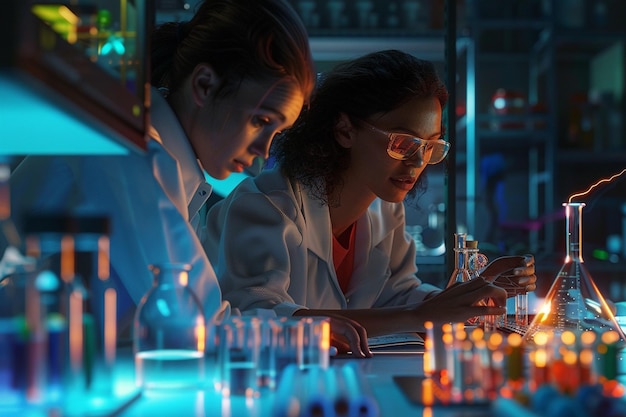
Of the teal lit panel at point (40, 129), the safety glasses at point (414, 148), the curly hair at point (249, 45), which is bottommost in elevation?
the teal lit panel at point (40, 129)

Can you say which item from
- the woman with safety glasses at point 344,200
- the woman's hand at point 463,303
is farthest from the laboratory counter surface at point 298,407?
the woman with safety glasses at point 344,200

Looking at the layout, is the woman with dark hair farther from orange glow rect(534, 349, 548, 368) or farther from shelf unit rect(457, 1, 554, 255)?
shelf unit rect(457, 1, 554, 255)

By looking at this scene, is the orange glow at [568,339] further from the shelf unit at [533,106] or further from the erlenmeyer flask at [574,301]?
the shelf unit at [533,106]

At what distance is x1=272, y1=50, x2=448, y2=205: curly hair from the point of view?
202 cm

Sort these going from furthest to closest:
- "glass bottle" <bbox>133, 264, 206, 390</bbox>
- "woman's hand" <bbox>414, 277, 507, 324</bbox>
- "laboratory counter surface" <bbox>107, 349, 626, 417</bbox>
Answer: "woman's hand" <bbox>414, 277, 507, 324</bbox> < "glass bottle" <bbox>133, 264, 206, 390</bbox> < "laboratory counter surface" <bbox>107, 349, 626, 417</bbox>

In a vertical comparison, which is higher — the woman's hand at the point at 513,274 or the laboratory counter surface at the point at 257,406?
the woman's hand at the point at 513,274

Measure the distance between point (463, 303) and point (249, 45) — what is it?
23.7 inches

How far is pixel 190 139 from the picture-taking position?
1.50 metres

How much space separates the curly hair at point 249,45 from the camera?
1.39 m

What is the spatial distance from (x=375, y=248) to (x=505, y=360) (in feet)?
4.21

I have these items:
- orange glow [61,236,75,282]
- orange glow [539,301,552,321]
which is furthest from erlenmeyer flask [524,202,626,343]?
orange glow [61,236,75,282]

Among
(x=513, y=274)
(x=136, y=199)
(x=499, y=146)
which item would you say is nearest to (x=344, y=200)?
(x=513, y=274)

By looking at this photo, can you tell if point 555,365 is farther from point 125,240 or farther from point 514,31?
point 514,31

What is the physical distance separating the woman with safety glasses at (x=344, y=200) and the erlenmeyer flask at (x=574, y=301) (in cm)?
23
